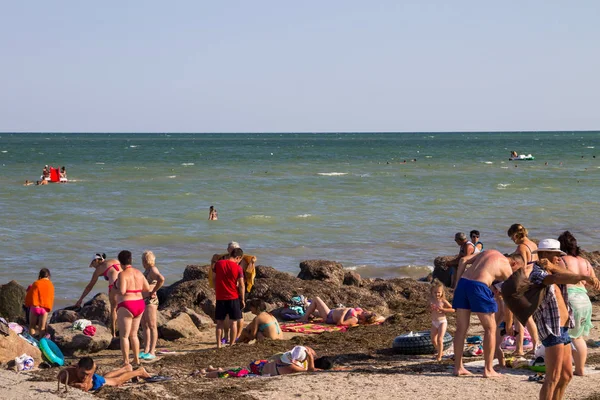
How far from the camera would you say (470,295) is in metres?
8.95

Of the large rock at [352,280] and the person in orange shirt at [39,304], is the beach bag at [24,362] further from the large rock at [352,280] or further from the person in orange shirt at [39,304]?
the large rock at [352,280]

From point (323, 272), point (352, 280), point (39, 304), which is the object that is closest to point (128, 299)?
point (39, 304)

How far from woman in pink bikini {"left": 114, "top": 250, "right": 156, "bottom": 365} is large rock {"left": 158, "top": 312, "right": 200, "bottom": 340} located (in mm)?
2289

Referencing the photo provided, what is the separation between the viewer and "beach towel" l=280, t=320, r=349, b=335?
13.2 meters

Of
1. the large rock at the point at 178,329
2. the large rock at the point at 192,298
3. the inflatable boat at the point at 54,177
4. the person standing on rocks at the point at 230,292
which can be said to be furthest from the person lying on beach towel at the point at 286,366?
the inflatable boat at the point at 54,177

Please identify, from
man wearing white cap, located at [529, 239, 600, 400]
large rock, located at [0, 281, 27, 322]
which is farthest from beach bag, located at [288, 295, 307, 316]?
man wearing white cap, located at [529, 239, 600, 400]

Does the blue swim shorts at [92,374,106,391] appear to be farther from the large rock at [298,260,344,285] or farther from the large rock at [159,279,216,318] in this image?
the large rock at [298,260,344,285]

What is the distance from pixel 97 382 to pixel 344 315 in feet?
18.1

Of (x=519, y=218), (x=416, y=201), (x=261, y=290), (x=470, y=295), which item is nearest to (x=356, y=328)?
(x=261, y=290)

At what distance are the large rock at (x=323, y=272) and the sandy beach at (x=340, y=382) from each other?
5766 mm

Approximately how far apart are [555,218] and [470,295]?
897 inches

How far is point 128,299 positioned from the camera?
10398 millimetres

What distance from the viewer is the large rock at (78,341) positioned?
12.1 meters

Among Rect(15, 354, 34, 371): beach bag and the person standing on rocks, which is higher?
the person standing on rocks
